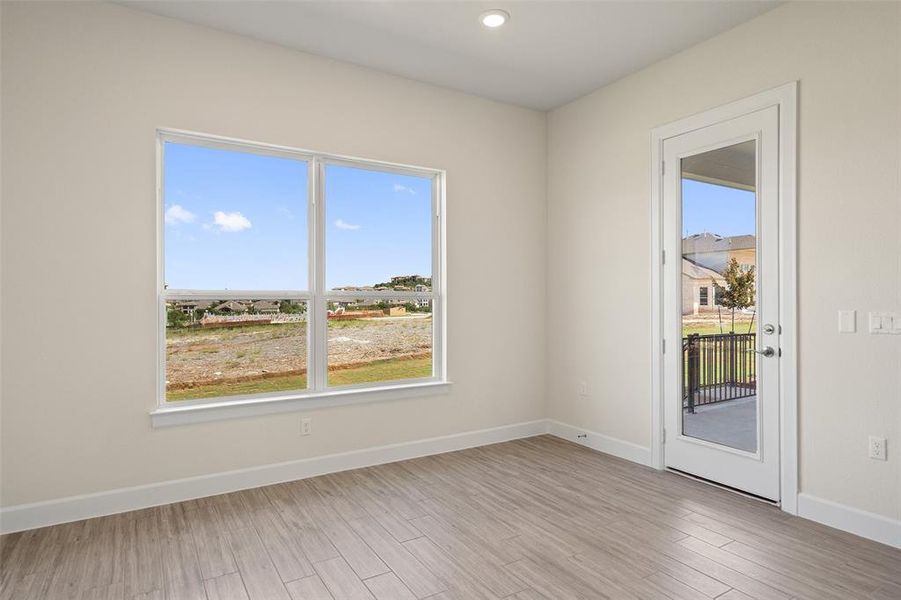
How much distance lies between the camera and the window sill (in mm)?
3105

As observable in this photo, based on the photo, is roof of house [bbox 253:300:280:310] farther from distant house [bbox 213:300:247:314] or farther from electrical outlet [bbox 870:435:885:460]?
electrical outlet [bbox 870:435:885:460]

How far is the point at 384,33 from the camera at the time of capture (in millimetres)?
3275

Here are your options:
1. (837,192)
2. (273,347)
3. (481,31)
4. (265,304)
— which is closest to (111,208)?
→ (265,304)

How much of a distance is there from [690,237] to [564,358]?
5.15 ft

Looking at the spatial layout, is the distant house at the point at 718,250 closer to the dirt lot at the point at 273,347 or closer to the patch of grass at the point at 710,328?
the patch of grass at the point at 710,328

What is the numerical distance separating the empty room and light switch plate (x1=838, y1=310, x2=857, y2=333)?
1cm

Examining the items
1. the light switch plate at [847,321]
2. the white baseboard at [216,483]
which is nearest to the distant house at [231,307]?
the white baseboard at [216,483]

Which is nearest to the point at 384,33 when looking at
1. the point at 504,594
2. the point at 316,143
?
the point at 316,143

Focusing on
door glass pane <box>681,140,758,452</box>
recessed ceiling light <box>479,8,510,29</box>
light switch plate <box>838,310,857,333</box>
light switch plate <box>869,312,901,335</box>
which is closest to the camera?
light switch plate <box>869,312,901,335</box>

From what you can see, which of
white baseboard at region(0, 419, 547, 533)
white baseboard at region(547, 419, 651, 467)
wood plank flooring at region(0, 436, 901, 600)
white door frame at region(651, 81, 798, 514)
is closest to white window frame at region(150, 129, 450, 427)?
white baseboard at region(0, 419, 547, 533)

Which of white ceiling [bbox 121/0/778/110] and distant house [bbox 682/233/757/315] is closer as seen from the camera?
white ceiling [bbox 121/0/778/110]

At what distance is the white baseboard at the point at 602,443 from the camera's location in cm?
380

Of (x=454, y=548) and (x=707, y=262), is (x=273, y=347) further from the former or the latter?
(x=707, y=262)

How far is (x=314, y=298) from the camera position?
3.66 meters
